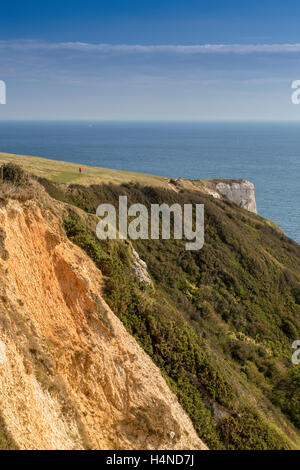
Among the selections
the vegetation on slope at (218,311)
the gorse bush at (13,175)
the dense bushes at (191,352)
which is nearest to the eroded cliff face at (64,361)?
the dense bushes at (191,352)

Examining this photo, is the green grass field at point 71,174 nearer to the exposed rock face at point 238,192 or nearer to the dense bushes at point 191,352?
the dense bushes at point 191,352

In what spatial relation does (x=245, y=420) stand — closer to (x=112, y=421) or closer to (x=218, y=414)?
(x=218, y=414)

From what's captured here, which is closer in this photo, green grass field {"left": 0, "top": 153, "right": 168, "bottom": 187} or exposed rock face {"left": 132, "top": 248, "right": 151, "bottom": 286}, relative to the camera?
exposed rock face {"left": 132, "top": 248, "right": 151, "bottom": 286}

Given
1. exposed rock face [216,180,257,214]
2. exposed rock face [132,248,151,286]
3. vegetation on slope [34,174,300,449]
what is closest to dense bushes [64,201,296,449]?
vegetation on slope [34,174,300,449]

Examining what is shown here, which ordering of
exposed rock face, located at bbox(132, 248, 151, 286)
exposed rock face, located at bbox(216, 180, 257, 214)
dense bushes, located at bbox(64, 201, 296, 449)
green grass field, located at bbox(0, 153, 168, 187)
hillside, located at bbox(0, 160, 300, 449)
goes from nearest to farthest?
hillside, located at bbox(0, 160, 300, 449) < dense bushes, located at bbox(64, 201, 296, 449) < exposed rock face, located at bbox(132, 248, 151, 286) < green grass field, located at bbox(0, 153, 168, 187) < exposed rock face, located at bbox(216, 180, 257, 214)

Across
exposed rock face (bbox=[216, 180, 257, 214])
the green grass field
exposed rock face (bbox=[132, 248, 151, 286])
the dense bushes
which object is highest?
the green grass field

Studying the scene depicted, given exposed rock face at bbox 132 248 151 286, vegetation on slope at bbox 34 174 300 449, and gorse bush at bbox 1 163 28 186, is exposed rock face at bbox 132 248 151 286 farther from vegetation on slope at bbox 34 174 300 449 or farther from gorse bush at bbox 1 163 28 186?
gorse bush at bbox 1 163 28 186

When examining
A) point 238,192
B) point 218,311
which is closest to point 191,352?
point 218,311
